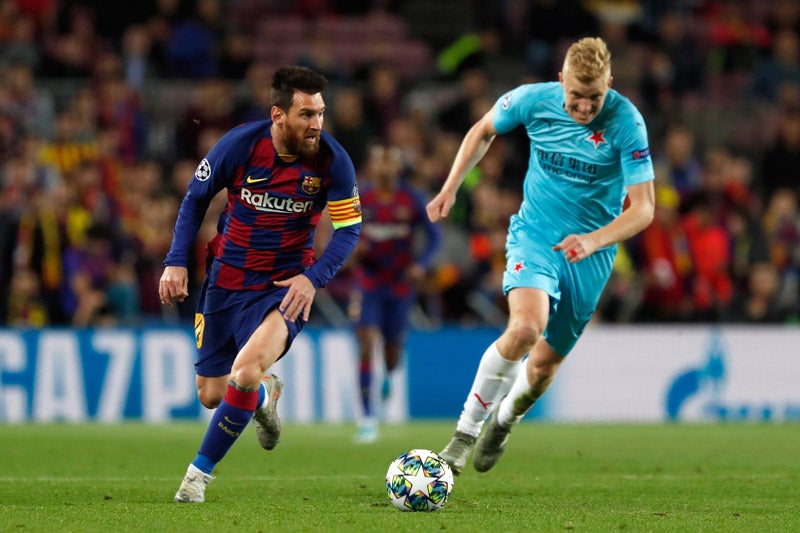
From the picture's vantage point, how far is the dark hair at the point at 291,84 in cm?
816

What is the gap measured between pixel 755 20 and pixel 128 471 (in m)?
16.5

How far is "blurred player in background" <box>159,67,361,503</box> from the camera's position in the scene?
26.6 feet

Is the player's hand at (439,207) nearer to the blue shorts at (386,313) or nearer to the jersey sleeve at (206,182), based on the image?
the jersey sleeve at (206,182)

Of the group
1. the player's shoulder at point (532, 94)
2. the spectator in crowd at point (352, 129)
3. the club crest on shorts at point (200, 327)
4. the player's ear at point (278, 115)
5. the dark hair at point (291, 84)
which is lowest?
the spectator in crowd at point (352, 129)

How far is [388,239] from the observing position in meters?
14.4

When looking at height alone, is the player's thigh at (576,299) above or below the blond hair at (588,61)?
below

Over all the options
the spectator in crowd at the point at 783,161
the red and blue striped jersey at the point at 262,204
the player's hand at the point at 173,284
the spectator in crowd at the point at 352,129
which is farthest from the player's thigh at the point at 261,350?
the spectator in crowd at the point at 783,161

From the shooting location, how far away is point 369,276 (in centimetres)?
1445

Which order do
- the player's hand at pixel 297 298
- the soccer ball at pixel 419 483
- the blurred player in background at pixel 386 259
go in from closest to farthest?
the soccer ball at pixel 419 483
the player's hand at pixel 297 298
the blurred player in background at pixel 386 259

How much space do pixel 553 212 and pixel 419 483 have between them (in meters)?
2.19

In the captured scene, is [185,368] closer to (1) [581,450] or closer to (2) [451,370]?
(2) [451,370]

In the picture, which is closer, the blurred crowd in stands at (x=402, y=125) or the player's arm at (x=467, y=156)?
the player's arm at (x=467, y=156)

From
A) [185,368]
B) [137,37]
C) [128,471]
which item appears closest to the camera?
[128,471]

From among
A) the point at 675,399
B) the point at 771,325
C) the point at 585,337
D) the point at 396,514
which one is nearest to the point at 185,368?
the point at 585,337
